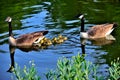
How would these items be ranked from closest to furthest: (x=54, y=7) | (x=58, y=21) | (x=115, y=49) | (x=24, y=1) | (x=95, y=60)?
1. (x=95, y=60)
2. (x=115, y=49)
3. (x=58, y=21)
4. (x=54, y=7)
5. (x=24, y=1)

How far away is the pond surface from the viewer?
13500 mm

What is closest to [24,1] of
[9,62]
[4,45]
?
[4,45]

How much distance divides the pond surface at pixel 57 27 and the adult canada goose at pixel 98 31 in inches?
11.8

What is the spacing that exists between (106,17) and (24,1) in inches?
237

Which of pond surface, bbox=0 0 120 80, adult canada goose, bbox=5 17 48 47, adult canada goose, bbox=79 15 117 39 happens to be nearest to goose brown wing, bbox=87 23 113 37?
adult canada goose, bbox=79 15 117 39

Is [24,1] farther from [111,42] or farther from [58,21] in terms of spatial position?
[111,42]

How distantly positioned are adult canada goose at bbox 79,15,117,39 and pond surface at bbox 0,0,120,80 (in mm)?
301

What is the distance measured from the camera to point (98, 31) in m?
16.5

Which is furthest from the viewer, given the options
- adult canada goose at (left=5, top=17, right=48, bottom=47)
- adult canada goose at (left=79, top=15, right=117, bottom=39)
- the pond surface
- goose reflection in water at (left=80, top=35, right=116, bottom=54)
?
adult canada goose at (left=79, top=15, right=117, bottom=39)

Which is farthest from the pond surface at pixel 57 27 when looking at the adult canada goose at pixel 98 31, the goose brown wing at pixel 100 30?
the goose brown wing at pixel 100 30

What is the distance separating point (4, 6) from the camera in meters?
21.8

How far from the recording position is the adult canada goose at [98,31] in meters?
16.3

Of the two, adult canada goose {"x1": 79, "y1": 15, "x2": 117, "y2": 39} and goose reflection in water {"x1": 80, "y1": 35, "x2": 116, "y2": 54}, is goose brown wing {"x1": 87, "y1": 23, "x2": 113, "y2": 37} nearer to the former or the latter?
adult canada goose {"x1": 79, "y1": 15, "x2": 117, "y2": 39}

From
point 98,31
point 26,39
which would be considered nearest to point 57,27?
point 98,31
